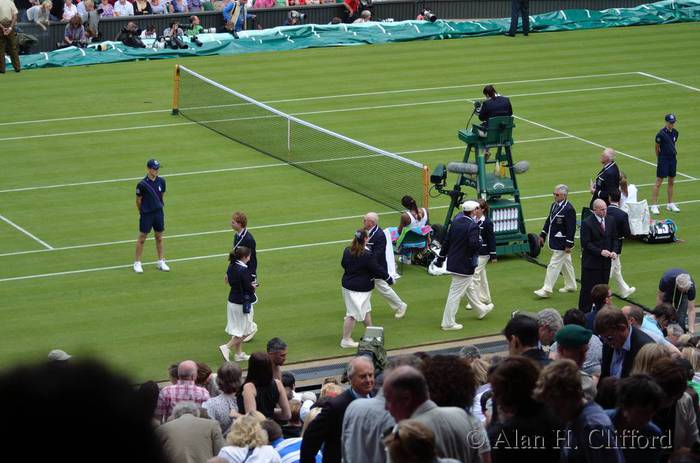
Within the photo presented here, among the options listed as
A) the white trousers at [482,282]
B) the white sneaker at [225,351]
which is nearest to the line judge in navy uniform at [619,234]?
the white trousers at [482,282]

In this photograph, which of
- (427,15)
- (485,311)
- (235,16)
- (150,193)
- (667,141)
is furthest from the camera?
(427,15)

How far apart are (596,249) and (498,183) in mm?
4096

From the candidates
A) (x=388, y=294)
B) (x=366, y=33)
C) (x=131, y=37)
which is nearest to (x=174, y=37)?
(x=131, y=37)

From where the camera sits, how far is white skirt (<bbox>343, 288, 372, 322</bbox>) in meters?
16.8

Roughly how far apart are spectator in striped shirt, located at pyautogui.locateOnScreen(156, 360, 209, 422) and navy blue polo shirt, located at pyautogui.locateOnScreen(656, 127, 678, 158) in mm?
14749

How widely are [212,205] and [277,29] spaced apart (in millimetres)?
16496

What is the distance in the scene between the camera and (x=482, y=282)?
18.7 m

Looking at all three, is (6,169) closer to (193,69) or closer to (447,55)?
(193,69)

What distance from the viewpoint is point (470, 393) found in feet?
22.0

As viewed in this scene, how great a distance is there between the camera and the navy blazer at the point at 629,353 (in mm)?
8955

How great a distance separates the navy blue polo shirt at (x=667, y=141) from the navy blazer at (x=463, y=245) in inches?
308

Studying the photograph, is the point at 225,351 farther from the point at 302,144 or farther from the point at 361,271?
the point at 302,144

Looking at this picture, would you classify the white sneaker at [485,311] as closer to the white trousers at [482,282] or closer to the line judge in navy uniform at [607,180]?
the white trousers at [482,282]

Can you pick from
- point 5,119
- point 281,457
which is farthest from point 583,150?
Result: point 281,457
